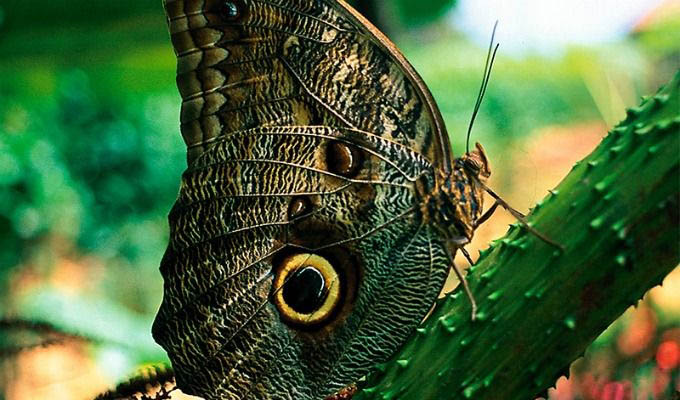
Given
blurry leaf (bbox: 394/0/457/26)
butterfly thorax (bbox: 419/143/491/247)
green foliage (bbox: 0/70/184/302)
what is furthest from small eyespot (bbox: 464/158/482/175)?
blurry leaf (bbox: 394/0/457/26)

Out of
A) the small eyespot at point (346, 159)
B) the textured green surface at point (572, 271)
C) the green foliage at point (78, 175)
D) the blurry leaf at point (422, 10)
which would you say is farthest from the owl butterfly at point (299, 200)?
the blurry leaf at point (422, 10)

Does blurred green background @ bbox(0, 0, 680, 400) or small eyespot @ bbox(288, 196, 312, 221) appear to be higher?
blurred green background @ bbox(0, 0, 680, 400)

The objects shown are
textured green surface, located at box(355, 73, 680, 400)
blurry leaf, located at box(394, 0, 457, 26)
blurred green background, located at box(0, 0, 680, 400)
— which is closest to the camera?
textured green surface, located at box(355, 73, 680, 400)

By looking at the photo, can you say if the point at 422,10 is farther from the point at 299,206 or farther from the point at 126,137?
the point at 299,206

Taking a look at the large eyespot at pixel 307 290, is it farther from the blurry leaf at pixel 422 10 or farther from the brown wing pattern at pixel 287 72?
the blurry leaf at pixel 422 10

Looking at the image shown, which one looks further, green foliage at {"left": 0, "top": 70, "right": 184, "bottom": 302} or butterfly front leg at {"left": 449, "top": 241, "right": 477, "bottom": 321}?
green foliage at {"left": 0, "top": 70, "right": 184, "bottom": 302}

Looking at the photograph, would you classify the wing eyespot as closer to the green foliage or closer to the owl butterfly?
the owl butterfly
